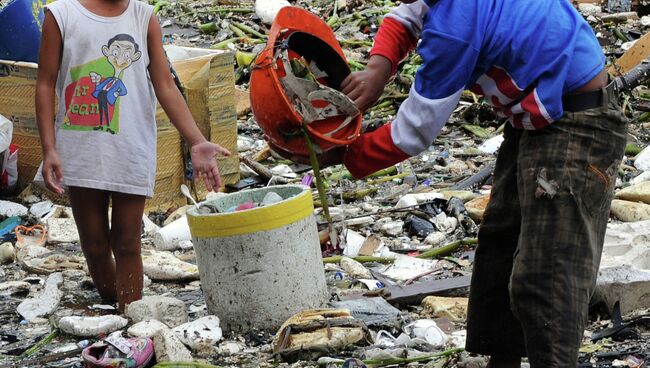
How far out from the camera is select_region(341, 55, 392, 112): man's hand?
3725 millimetres

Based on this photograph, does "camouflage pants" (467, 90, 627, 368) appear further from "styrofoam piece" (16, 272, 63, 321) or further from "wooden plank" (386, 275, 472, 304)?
"styrofoam piece" (16, 272, 63, 321)

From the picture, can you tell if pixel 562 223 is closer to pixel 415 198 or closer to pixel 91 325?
pixel 91 325

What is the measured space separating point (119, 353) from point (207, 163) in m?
0.87

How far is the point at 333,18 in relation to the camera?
13562mm

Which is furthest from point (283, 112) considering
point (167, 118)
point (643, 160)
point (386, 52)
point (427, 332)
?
point (643, 160)

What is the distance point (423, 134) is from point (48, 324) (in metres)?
2.43

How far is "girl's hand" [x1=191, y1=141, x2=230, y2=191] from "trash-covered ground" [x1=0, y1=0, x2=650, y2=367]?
0.51 metres

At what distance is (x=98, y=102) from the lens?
15.0ft

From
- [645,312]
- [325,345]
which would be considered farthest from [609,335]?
[325,345]

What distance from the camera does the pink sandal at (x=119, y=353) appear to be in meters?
4.13

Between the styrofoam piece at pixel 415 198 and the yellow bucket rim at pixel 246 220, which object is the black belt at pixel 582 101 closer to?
the yellow bucket rim at pixel 246 220

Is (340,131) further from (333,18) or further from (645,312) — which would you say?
(333,18)

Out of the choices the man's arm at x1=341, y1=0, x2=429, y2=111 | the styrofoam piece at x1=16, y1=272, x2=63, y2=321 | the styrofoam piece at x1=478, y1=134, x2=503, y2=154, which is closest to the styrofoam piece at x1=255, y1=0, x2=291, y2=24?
the styrofoam piece at x1=478, y1=134, x2=503, y2=154

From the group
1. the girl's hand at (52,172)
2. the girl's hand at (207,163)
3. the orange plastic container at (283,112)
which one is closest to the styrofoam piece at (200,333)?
the girl's hand at (207,163)
